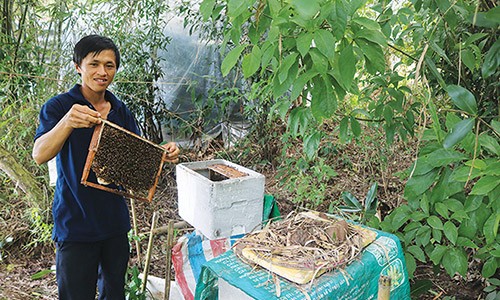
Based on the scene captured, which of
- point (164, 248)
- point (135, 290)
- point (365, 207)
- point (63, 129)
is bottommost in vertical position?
point (164, 248)

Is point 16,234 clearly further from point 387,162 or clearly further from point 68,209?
point 387,162

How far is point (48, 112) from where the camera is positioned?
172 centimetres

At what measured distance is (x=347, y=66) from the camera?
1.27 metres

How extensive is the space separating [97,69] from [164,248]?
1.84 meters

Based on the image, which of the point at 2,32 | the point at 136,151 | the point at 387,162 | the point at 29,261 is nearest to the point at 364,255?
the point at 136,151

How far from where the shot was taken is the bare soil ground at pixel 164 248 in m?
2.67

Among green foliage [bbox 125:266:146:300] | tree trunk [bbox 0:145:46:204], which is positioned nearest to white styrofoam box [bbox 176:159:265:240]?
green foliage [bbox 125:266:146:300]

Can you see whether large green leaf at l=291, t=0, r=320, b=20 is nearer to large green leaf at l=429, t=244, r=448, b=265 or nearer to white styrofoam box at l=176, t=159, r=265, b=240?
white styrofoam box at l=176, t=159, r=265, b=240

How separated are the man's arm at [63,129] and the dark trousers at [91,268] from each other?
1.40ft

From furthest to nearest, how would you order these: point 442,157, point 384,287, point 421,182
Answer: point 421,182 < point 442,157 < point 384,287

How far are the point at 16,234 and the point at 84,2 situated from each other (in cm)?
221

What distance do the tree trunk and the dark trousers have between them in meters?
1.55

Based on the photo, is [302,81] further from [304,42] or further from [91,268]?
[91,268]

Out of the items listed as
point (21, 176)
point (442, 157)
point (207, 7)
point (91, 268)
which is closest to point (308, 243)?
point (442, 157)
